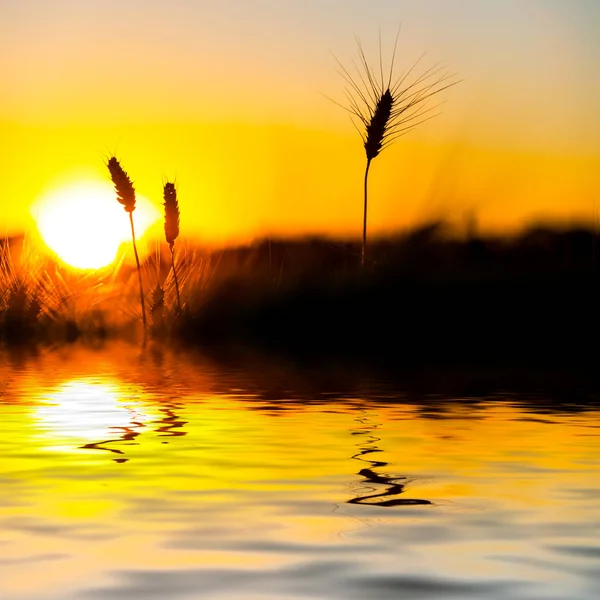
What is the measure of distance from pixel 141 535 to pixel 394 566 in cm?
78

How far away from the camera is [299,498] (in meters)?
4.45

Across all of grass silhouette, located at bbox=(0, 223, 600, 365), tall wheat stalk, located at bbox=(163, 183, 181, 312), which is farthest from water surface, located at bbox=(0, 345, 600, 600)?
tall wheat stalk, located at bbox=(163, 183, 181, 312)

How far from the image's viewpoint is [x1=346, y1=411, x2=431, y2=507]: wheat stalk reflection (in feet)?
14.3

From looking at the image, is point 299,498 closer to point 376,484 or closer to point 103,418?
point 376,484

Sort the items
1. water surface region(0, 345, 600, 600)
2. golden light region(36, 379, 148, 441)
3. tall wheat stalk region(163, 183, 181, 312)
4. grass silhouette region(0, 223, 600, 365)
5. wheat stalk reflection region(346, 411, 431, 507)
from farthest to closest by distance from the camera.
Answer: tall wheat stalk region(163, 183, 181, 312), grass silhouette region(0, 223, 600, 365), golden light region(36, 379, 148, 441), wheat stalk reflection region(346, 411, 431, 507), water surface region(0, 345, 600, 600)

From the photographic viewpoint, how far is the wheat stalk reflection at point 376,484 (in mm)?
4352

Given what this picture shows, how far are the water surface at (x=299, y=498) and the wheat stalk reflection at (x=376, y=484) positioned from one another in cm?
1

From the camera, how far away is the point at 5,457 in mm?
5559

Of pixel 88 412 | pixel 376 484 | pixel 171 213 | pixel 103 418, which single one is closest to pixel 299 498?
pixel 376 484

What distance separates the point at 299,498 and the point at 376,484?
15.7 inches

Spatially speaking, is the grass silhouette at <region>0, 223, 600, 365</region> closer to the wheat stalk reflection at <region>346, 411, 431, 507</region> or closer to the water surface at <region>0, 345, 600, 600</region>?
the water surface at <region>0, 345, 600, 600</region>

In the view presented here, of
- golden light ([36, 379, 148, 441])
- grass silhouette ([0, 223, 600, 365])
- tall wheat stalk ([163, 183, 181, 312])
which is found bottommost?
golden light ([36, 379, 148, 441])

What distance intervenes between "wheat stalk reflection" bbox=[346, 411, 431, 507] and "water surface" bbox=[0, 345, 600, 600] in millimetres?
10

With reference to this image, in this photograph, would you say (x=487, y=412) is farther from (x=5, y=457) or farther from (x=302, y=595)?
(x=302, y=595)
